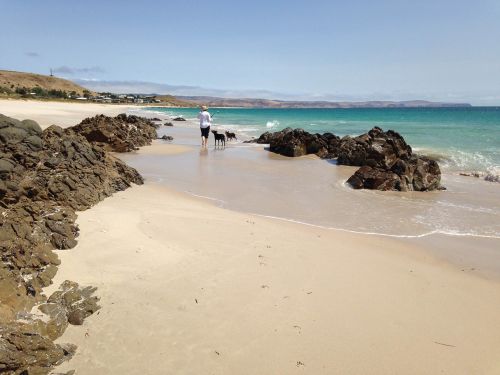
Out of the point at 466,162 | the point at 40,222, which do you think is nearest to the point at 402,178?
the point at 466,162

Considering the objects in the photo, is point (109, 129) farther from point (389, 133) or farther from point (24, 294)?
point (24, 294)

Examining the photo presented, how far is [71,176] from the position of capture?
23.6ft

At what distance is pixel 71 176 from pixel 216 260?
3394mm

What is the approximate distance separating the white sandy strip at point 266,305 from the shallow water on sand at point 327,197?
1.60 meters

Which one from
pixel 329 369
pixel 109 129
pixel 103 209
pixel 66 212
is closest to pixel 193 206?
pixel 103 209

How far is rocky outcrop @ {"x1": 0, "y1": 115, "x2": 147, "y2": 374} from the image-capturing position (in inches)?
134

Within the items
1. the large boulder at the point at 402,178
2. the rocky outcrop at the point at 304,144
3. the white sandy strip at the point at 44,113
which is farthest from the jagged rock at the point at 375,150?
the white sandy strip at the point at 44,113

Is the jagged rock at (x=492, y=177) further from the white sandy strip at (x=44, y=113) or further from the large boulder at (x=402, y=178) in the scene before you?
the white sandy strip at (x=44, y=113)

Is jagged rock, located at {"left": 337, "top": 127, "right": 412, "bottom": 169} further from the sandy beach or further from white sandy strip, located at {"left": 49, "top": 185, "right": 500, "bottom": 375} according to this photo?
white sandy strip, located at {"left": 49, "top": 185, "right": 500, "bottom": 375}

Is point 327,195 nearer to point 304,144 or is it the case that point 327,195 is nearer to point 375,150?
point 375,150

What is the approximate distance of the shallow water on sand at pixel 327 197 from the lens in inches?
315

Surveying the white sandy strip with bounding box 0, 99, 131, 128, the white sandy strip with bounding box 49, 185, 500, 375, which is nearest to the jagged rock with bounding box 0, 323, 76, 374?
the white sandy strip with bounding box 49, 185, 500, 375

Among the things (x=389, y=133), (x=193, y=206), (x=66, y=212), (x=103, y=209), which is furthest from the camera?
(x=389, y=133)

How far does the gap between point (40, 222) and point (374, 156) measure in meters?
12.3
